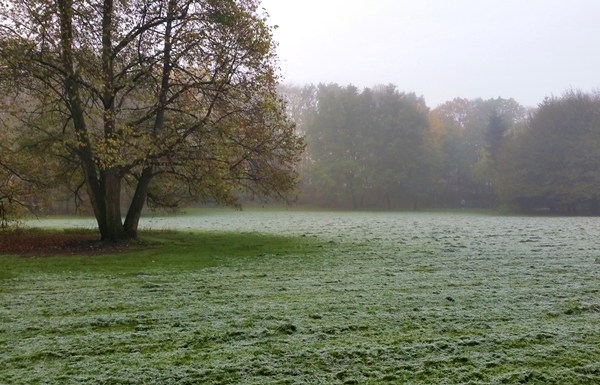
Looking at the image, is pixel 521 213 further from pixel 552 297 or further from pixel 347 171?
pixel 552 297

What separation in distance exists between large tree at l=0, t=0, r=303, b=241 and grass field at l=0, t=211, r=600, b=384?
14.0ft

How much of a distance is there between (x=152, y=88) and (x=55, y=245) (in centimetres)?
570

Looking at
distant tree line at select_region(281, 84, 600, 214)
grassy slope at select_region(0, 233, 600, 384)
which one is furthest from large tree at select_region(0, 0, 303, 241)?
distant tree line at select_region(281, 84, 600, 214)

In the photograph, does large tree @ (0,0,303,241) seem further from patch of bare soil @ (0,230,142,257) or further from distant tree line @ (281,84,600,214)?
distant tree line @ (281,84,600,214)

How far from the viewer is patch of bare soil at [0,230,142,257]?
1355 centimetres

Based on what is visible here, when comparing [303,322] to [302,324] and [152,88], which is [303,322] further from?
[152,88]

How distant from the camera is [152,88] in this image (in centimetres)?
1470

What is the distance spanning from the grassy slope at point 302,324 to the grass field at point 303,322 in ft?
0.07

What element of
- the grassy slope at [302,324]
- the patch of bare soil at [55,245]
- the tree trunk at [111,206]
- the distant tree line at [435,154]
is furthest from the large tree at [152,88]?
the distant tree line at [435,154]

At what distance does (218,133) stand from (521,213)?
4220 cm

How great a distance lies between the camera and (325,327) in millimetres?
5488

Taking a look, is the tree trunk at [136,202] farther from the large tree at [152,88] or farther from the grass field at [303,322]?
the grass field at [303,322]

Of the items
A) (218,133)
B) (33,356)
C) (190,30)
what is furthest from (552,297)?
(190,30)

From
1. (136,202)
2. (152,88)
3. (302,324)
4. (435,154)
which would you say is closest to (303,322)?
(302,324)
